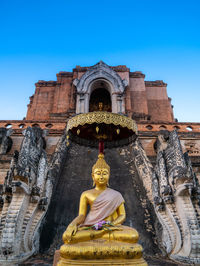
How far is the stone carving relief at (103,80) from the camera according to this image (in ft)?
53.3

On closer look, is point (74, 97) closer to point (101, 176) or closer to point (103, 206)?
point (101, 176)

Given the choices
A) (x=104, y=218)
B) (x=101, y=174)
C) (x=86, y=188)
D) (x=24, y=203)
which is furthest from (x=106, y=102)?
(x=104, y=218)

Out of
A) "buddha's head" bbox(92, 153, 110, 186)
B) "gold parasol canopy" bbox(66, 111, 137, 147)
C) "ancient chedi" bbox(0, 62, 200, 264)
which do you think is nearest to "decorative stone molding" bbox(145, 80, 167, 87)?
"ancient chedi" bbox(0, 62, 200, 264)

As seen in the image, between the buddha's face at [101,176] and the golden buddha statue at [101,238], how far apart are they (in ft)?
0.98

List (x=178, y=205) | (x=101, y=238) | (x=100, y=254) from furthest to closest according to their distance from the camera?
(x=178, y=205) → (x=101, y=238) → (x=100, y=254)

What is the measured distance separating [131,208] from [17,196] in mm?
4165

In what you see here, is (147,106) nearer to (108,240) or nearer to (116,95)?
(116,95)

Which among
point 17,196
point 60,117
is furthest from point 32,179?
point 60,117

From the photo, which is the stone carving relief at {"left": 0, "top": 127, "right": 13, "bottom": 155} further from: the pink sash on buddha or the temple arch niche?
the temple arch niche

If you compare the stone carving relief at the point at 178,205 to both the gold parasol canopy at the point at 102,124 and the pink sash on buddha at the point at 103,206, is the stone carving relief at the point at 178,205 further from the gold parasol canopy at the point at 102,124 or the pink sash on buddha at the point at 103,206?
the pink sash on buddha at the point at 103,206

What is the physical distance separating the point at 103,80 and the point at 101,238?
14560 mm

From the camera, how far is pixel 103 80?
16938 millimetres

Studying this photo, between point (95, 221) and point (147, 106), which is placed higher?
point (147, 106)

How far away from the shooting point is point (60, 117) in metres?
17.4
